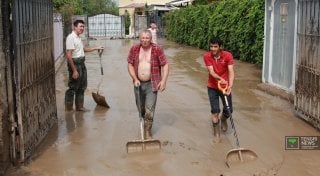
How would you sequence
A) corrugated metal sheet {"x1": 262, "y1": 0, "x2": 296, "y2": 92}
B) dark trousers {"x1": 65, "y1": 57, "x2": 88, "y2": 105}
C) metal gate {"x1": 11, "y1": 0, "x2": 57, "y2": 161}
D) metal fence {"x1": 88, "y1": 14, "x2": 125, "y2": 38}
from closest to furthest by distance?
metal gate {"x1": 11, "y1": 0, "x2": 57, "y2": 161}
dark trousers {"x1": 65, "y1": 57, "x2": 88, "y2": 105}
corrugated metal sheet {"x1": 262, "y1": 0, "x2": 296, "y2": 92}
metal fence {"x1": 88, "y1": 14, "x2": 125, "y2": 38}

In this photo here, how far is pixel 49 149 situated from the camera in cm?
761

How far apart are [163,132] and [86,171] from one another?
2321mm

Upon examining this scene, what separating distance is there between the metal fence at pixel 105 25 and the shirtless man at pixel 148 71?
1570 inches

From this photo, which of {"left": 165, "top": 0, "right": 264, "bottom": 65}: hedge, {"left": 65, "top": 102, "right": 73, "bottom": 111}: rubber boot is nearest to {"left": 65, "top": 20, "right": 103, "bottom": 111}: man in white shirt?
{"left": 65, "top": 102, "right": 73, "bottom": 111}: rubber boot

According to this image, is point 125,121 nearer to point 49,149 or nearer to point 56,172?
point 49,149

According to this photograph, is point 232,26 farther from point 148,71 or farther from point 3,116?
point 3,116

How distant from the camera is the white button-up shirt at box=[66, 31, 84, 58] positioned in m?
9.82

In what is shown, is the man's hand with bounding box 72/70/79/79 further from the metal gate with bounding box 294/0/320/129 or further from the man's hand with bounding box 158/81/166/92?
the metal gate with bounding box 294/0/320/129

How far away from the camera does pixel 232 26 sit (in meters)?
20.9

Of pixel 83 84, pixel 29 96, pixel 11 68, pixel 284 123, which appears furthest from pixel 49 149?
pixel 284 123

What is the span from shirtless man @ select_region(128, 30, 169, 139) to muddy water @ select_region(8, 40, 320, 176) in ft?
1.94

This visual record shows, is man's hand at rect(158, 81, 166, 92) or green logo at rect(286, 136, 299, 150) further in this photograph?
man's hand at rect(158, 81, 166, 92)

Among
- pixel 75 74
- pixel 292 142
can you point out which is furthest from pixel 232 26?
pixel 292 142

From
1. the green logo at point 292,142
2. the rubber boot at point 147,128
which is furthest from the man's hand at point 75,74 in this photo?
the green logo at point 292,142
